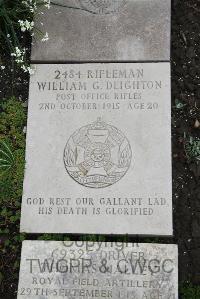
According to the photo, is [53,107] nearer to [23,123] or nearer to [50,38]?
[23,123]

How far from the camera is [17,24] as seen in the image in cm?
445

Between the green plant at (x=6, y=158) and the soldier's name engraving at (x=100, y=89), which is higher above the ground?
the soldier's name engraving at (x=100, y=89)

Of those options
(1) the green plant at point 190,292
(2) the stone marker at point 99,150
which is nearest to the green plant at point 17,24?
(2) the stone marker at point 99,150

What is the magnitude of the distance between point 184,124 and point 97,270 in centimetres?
155

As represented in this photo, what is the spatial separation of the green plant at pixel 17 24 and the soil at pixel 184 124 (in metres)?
0.17

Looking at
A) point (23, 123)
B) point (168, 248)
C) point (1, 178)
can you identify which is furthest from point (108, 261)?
point (23, 123)

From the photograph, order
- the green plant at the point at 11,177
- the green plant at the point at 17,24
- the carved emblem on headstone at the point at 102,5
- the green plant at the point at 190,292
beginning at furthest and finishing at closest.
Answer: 1. the carved emblem on headstone at the point at 102,5
2. the green plant at the point at 17,24
3. the green plant at the point at 11,177
4. the green plant at the point at 190,292

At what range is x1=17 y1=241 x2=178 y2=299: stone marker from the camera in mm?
3717

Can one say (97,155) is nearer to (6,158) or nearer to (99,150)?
(99,150)

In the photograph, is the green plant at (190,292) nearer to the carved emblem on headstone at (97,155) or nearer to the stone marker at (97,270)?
the stone marker at (97,270)

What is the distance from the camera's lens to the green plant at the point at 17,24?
429 centimetres

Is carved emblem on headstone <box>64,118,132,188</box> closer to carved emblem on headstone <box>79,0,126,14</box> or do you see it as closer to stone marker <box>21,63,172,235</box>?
stone marker <box>21,63,172,235</box>

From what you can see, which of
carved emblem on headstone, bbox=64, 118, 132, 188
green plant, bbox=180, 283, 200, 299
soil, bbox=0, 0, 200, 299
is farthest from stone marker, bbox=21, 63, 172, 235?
green plant, bbox=180, 283, 200, 299

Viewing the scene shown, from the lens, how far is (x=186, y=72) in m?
4.55
